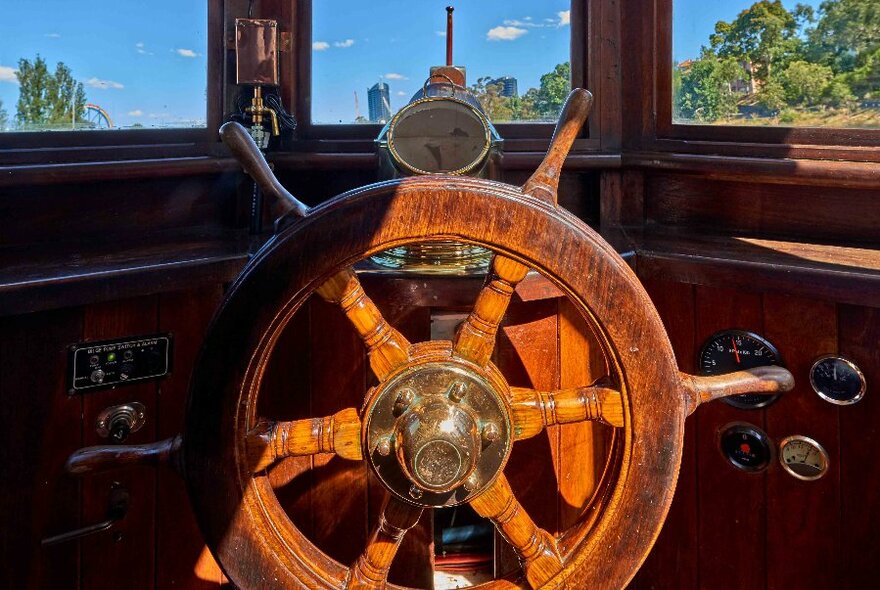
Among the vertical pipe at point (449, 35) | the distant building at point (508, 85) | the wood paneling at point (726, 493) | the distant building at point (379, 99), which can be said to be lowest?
the wood paneling at point (726, 493)

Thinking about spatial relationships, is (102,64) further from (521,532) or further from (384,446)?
(521,532)

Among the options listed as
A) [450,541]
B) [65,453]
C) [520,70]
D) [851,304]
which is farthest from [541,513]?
[520,70]

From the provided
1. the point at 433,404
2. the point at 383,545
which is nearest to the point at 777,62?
the point at 433,404

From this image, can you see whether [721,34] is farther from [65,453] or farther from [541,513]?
[65,453]

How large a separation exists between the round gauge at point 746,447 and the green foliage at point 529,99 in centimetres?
93

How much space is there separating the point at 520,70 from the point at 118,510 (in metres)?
1.40

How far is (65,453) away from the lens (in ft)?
3.41

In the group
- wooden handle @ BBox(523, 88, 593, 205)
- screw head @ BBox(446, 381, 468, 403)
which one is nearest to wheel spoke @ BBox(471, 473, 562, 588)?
screw head @ BBox(446, 381, 468, 403)

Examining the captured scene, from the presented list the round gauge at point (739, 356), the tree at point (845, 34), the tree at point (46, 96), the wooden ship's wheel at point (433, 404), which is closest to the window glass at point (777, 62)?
the tree at point (845, 34)

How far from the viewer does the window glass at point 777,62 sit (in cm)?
130

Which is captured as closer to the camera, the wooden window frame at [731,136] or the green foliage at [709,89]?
the wooden window frame at [731,136]

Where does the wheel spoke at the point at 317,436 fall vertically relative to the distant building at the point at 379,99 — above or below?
below

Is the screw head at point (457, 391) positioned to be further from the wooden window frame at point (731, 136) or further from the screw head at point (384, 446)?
the wooden window frame at point (731, 136)

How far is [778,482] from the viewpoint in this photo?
1.18m
